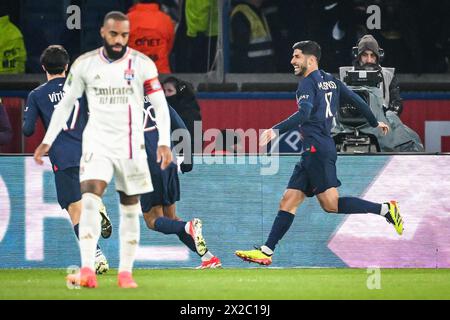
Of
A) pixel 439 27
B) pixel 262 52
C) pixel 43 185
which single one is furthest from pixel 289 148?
pixel 43 185

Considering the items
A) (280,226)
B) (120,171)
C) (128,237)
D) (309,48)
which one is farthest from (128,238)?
(309,48)

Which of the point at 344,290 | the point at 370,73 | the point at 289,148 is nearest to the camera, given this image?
the point at 344,290

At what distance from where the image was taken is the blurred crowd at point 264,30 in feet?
47.9

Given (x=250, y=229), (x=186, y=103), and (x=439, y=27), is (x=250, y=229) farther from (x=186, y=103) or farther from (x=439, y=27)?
(x=439, y=27)

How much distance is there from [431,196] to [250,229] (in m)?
1.58

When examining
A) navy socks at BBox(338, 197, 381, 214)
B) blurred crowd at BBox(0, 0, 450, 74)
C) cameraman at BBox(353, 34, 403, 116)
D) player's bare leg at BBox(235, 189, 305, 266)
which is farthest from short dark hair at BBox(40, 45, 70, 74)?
blurred crowd at BBox(0, 0, 450, 74)

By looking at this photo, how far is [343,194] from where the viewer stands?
11.8 m

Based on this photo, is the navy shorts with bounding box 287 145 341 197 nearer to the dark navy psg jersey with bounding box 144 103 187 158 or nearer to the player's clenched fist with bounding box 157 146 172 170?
the dark navy psg jersey with bounding box 144 103 187 158

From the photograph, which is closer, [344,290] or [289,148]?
[344,290]

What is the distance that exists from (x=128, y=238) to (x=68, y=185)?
1.68m

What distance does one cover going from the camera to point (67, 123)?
35.7 feet

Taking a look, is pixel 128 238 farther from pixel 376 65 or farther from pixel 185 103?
pixel 376 65

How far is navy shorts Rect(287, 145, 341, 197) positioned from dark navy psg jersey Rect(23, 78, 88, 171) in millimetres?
1858

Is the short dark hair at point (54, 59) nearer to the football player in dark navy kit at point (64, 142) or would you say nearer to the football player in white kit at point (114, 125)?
the football player in dark navy kit at point (64, 142)
